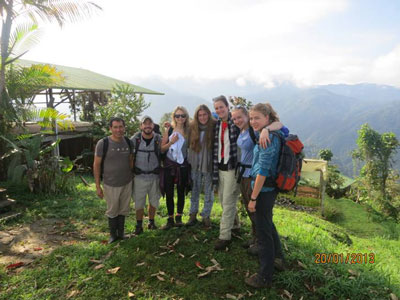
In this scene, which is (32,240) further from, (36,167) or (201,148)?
(201,148)

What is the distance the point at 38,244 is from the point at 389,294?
5.26 meters

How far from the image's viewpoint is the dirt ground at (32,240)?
4156mm

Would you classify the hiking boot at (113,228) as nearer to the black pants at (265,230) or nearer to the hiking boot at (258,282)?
the hiking boot at (258,282)

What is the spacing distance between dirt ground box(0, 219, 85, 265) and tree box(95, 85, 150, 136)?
7.20 metres

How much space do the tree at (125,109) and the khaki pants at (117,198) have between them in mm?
8191

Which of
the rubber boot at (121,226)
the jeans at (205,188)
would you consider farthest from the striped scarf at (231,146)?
the rubber boot at (121,226)

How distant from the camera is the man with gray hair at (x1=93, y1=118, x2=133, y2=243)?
397cm

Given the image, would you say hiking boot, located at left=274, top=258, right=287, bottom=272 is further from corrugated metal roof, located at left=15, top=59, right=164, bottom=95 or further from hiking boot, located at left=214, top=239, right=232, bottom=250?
corrugated metal roof, located at left=15, top=59, right=164, bottom=95

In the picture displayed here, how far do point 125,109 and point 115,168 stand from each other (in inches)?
354

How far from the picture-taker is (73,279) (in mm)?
3445

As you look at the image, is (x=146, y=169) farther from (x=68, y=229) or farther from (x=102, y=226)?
(x=68, y=229)

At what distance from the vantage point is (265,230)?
9.57ft
